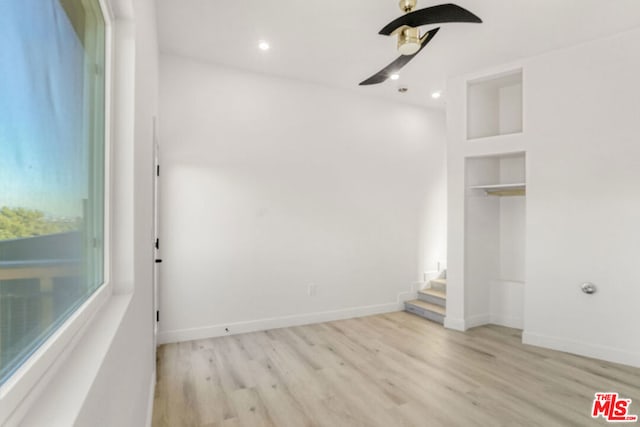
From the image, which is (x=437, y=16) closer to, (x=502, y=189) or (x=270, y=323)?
(x=502, y=189)

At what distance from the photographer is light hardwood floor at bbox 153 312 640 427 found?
224 centimetres

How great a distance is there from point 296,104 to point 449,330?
339 centimetres

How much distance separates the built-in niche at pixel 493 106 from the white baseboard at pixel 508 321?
2288 millimetres

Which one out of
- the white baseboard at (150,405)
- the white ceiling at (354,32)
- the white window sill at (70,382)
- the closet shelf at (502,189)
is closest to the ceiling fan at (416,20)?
the white ceiling at (354,32)

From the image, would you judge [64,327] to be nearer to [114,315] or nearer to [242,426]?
[114,315]

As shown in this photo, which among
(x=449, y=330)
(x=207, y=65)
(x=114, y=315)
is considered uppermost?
(x=207, y=65)

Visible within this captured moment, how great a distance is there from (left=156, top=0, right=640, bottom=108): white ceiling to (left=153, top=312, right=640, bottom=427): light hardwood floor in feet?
10.1

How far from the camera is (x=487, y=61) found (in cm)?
370

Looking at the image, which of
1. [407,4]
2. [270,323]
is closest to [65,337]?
[407,4]

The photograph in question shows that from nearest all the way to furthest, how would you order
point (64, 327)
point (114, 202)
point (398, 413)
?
1. point (64, 327)
2. point (114, 202)
3. point (398, 413)

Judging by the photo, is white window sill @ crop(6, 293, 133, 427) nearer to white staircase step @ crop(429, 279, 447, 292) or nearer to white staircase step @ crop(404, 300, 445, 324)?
white staircase step @ crop(404, 300, 445, 324)

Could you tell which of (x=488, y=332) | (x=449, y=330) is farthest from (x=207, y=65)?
(x=488, y=332)

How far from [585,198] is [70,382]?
4149 mm

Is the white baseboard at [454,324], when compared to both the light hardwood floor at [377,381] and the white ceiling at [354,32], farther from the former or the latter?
the white ceiling at [354,32]
